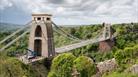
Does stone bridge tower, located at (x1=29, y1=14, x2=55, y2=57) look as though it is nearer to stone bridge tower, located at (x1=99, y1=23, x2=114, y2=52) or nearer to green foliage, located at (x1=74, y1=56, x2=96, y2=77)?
green foliage, located at (x1=74, y1=56, x2=96, y2=77)

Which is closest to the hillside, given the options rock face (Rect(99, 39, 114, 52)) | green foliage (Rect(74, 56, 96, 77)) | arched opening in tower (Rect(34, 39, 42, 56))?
green foliage (Rect(74, 56, 96, 77))

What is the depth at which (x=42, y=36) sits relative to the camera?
35812 millimetres

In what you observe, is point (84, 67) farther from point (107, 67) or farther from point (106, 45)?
point (106, 45)

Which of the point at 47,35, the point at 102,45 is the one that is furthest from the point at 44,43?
the point at 102,45

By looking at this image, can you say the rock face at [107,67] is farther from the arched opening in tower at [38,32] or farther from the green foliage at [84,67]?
the arched opening in tower at [38,32]

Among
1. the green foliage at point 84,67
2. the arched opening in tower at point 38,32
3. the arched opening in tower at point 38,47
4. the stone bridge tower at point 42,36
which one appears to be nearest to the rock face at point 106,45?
the arched opening in tower at point 38,47

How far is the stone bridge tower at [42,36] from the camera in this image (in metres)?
34.8

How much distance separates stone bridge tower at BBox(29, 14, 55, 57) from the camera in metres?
34.8

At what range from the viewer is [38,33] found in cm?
3691

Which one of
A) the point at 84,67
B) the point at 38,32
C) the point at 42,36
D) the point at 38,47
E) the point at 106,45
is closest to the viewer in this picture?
the point at 84,67

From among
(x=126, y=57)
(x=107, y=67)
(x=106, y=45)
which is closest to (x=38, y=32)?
(x=107, y=67)

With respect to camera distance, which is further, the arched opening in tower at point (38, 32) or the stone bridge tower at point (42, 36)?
the arched opening in tower at point (38, 32)

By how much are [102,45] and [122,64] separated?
97.0 feet

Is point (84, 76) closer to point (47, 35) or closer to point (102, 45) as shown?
point (47, 35)
